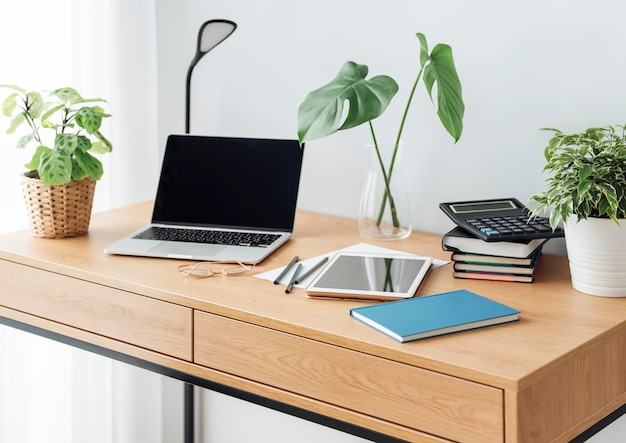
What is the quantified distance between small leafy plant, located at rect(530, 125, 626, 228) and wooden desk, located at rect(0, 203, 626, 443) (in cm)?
14

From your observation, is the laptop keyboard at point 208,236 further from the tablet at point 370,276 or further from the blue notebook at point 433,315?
the blue notebook at point 433,315

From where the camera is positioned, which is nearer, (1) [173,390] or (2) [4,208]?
(2) [4,208]

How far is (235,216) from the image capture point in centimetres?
174

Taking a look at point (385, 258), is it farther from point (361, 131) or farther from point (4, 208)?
point (4, 208)

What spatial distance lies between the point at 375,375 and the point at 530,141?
67cm

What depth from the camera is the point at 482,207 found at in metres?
1.52

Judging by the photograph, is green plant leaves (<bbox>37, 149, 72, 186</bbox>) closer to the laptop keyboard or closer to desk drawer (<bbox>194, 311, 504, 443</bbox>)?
the laptop keyboard

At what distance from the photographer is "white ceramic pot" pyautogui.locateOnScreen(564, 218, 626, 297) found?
1.26 m

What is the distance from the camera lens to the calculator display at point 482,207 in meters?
1.51

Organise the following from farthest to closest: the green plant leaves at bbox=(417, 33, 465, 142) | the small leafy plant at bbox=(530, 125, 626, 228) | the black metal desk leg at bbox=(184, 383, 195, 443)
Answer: the black metal desk leg at bbox=(184, 383, 195, 443)
the green plant leaves at bbox=(417, 33, 465, 142)
the small leafy plant at bbox=(530, 125, 626, 228)

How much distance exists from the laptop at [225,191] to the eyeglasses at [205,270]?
0.49ft

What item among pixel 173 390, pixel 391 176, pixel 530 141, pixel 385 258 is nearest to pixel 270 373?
pixel 385 258

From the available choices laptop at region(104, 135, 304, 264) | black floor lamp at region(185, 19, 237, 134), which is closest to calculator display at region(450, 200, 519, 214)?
laptop at region(104, 135, 304, 264)

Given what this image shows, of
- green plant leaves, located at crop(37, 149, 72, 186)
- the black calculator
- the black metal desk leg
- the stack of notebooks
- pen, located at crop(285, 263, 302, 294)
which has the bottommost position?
the black metal desk leg
